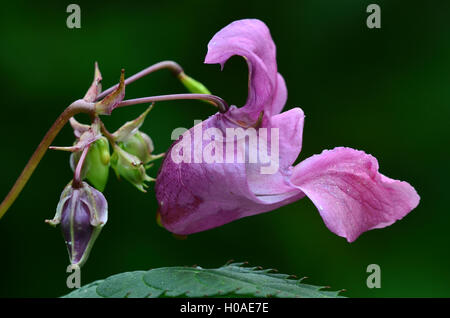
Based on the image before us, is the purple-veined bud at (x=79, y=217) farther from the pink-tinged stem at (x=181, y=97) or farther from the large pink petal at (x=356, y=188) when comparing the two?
the large pink petal at (x=356, y=188)

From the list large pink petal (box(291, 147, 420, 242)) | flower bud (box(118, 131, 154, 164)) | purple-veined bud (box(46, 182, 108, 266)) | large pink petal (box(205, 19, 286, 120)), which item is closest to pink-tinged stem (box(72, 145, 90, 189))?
purple-veined bud (box(46, 182, 108, 266))

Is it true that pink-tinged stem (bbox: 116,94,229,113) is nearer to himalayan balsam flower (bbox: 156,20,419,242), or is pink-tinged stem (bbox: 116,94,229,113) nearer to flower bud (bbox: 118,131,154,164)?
himalayan balsam flower (bbox: 156,20,419,242)

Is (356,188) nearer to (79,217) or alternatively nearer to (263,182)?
(263,182)

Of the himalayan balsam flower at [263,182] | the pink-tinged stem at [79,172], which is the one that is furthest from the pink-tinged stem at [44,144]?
the himalayan balsam flower at [263,182]

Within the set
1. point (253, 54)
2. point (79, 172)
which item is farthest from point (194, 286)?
point (253, 54)

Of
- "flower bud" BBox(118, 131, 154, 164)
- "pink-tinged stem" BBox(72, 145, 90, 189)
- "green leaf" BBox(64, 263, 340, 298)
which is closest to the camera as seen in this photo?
"green leaf" BBox(64, 263, 340, 298)

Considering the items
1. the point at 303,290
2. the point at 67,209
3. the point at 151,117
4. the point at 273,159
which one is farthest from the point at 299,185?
the point at 151,117
